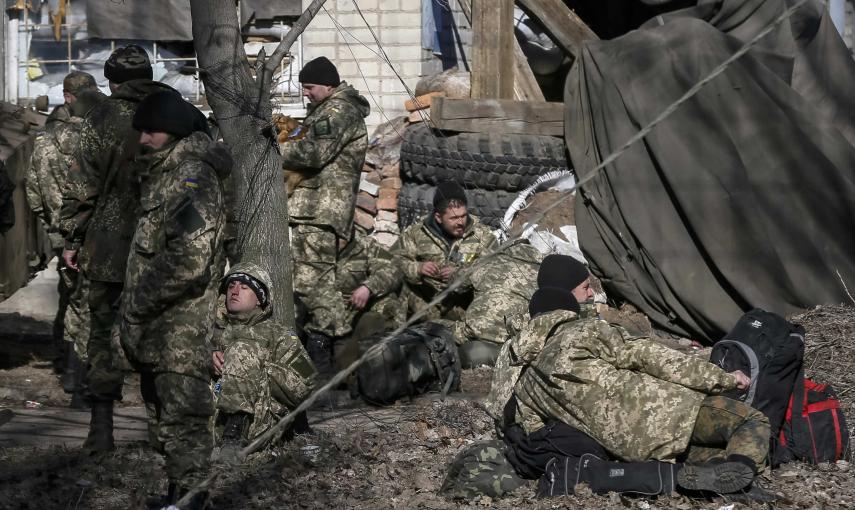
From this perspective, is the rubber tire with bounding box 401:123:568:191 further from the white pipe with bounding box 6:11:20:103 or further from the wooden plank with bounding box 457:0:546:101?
the white pipe with bounding box 6:11:20:103

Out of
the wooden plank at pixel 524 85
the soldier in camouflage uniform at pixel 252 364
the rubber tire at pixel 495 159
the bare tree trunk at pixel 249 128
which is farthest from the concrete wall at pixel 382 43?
the soldier in camouflage uniform at pixel 252 364

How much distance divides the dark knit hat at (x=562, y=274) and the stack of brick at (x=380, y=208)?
5.59 m

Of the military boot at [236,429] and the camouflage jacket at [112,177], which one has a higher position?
the camouflage jacket at [112,177]

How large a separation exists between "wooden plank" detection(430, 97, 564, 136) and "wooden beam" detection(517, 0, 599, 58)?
792 mm

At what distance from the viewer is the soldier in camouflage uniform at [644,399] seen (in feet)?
16.8

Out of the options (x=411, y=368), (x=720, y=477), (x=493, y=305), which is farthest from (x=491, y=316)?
(x=720, y=477)

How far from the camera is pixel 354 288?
27.6 ft

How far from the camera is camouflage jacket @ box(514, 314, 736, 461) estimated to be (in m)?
5.13

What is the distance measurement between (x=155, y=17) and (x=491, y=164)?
14.5 feet

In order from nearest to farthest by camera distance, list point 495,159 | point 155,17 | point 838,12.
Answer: point 495,159
point 155,17
point 838,12

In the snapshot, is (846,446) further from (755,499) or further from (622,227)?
(622,227)

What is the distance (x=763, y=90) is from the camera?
8.62 meters

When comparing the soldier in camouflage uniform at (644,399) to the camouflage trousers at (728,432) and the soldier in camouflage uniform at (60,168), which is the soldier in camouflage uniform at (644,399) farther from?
the soldier in camouflage uniform at (60,168)

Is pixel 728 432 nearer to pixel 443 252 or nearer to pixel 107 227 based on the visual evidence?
pixel 107 227
